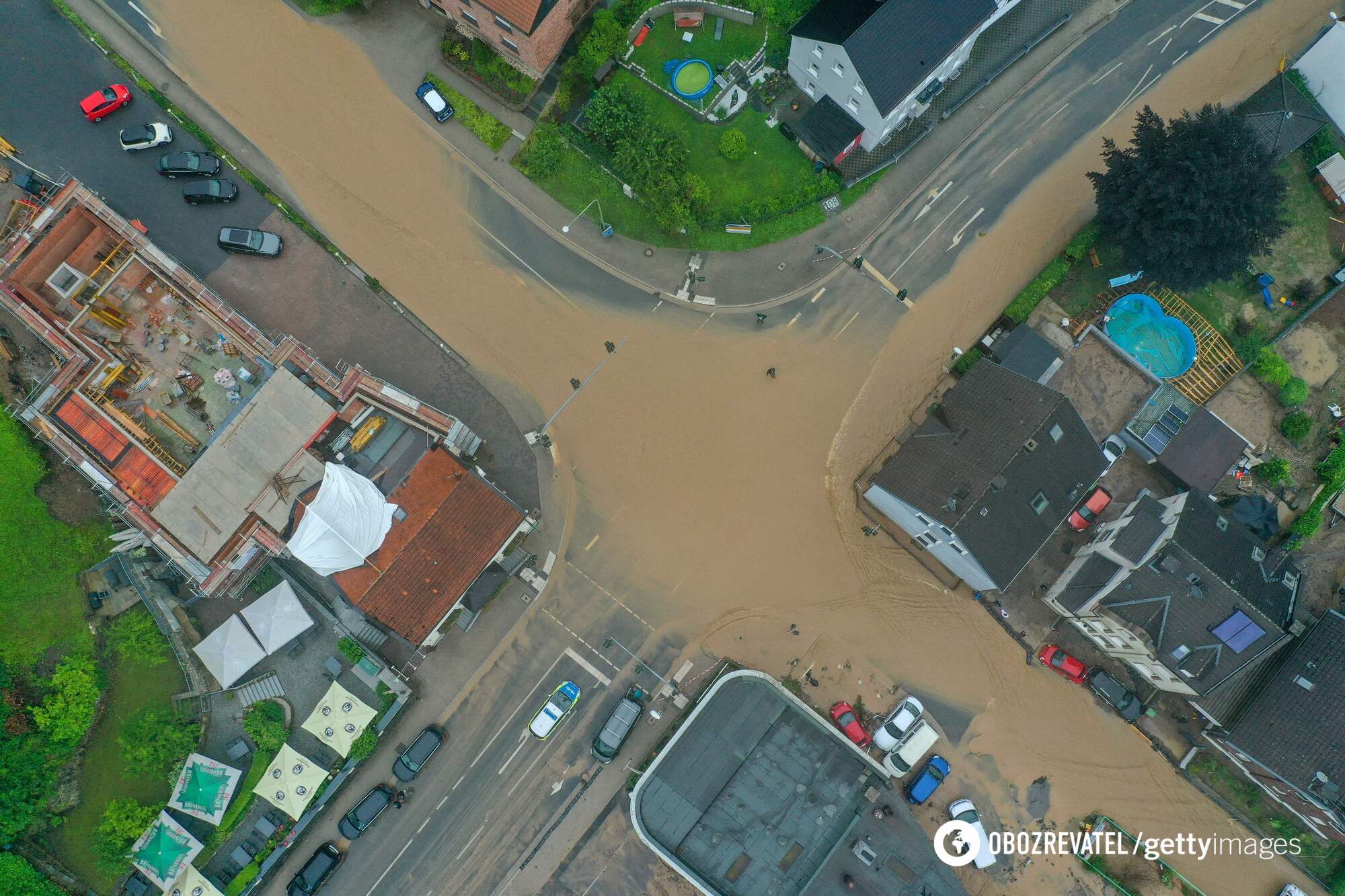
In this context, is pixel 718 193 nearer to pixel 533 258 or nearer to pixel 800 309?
pixel 800 309

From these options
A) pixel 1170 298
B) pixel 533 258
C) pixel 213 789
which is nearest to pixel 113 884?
pixel 213 789

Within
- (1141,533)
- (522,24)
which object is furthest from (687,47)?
(1141,533)

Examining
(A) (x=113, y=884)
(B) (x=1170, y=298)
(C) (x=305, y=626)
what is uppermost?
(B) (x=1170, y=298)

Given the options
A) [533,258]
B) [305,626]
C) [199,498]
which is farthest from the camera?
[533,258]

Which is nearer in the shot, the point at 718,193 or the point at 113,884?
the point at 113,884

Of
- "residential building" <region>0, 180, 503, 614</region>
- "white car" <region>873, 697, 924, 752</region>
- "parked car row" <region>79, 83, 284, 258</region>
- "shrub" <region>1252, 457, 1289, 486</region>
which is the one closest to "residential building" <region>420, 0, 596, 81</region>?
"parked car row" <region>79, 83, 284, 258</region>

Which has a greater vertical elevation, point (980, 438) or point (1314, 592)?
point (1314, 592)
